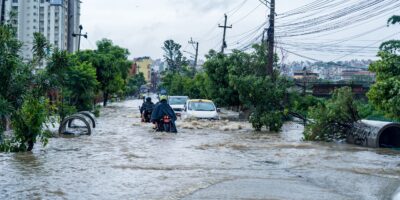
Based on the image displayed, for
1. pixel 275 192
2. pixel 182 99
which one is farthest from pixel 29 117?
pixel 182 99

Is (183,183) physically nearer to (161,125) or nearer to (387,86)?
(387,86)

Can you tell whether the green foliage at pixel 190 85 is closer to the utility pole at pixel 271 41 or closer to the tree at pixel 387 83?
the utility pole at pixel 271 41

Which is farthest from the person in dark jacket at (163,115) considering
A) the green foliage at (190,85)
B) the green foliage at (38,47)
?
the green foliage at (190,85)

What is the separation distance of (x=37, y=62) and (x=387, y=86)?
29.8ft

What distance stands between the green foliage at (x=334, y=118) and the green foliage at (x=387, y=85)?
14.9ft

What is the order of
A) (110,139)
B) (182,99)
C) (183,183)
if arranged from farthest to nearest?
(182,99) < (110,139) < (183,183)

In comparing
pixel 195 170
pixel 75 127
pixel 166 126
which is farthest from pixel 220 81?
pixel 195 170

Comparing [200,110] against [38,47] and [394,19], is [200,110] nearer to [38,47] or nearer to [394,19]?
[394,19]

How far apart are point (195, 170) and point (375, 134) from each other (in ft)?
29.2

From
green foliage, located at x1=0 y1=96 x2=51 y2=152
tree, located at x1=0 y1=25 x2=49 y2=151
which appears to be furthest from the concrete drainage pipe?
tree, located at x1=0 y1=25 x2=49 y2=151

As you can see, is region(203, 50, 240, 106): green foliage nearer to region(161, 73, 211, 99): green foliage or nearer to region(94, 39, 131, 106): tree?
region(161, 73, 211, 99): green foliage

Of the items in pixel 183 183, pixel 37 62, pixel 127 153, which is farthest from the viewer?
pixel 127 153

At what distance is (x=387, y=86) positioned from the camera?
15.1 m

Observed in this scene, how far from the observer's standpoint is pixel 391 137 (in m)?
21.3
